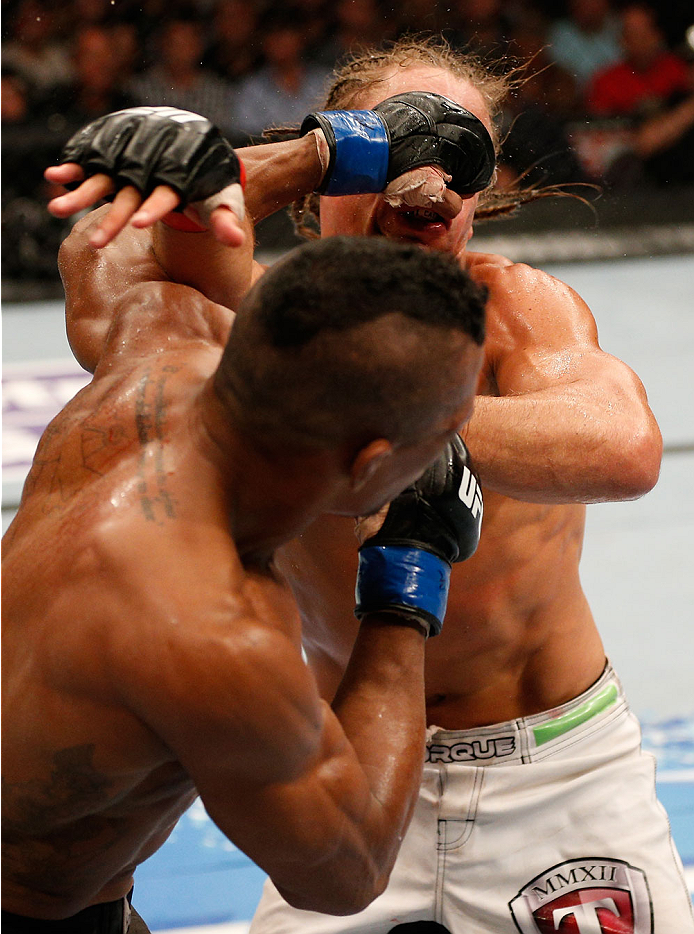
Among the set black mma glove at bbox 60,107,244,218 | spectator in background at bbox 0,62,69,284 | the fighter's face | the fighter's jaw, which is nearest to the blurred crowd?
spectator in background at bbox 0,62,69,284

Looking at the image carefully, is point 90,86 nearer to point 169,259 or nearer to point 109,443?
point 169,259

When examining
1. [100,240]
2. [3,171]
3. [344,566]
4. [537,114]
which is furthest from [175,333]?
[3,171]

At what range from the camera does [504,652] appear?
1827 millimetres

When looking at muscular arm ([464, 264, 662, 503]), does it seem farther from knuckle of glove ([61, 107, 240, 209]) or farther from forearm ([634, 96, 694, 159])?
forearm ([634, 96, 694, 159])

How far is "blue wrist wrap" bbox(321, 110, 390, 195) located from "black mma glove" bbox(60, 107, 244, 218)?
43 cm

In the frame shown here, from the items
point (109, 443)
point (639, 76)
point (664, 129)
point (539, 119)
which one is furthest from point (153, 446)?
point (639, 76)

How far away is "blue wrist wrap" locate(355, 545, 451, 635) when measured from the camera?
1326 mm

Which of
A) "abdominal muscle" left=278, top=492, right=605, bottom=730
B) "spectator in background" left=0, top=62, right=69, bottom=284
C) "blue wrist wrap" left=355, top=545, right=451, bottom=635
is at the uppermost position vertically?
"blue wrist wrap" left=355, top=545, right=451, bottom=635

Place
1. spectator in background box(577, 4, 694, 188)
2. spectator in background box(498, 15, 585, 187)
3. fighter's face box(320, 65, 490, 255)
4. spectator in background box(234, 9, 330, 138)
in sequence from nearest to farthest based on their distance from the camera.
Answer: fighter's face box(320, 65, 490, 255) → spectator in background box(498, 15, 585, 187) → spectator in background box(234, 9, 330, 138) → spectator in background box(577, 4, 694, 188)

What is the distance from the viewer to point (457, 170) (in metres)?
1.71

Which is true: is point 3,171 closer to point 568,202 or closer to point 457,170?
point 568,202

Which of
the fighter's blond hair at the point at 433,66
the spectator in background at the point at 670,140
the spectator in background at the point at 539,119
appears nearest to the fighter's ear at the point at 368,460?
the fighter's blond hair at the point at 433,66

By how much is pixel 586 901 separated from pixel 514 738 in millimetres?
252

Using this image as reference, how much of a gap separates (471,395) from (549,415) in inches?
15.9
